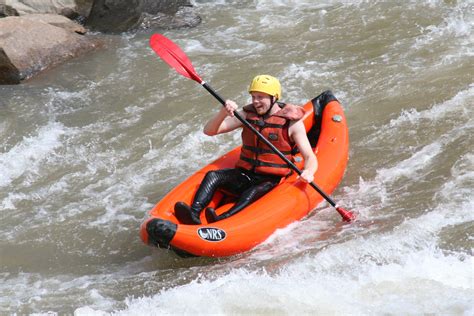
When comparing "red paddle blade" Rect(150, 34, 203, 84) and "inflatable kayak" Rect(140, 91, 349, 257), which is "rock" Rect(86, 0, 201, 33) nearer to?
"red paddle blade" Rect(150, 34, 203, 84)

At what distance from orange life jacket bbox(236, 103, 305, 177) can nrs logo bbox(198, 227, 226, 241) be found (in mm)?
749

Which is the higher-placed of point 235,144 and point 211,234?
point 211,234

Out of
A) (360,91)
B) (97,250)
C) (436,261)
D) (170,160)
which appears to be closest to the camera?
(436,261)

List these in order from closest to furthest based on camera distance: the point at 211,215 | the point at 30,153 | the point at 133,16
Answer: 1. the point at 211,215
2. the point at 30,153
3. the point at 133,16

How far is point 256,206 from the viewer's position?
4953mm

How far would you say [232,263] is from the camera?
15.5 feet

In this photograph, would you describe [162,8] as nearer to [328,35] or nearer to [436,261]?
[328,35]

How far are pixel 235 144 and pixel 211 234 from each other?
2207 mm

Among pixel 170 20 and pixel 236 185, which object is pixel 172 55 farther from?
pixel 170 20

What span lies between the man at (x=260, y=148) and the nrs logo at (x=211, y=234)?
370 millimetres

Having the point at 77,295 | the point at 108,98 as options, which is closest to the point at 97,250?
the point at 77,295

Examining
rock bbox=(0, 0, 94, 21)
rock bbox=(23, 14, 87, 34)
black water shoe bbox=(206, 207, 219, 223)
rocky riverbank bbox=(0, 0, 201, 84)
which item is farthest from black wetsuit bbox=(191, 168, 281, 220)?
rock bbox=(0, 0, 94, 21)

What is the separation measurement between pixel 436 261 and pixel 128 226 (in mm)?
2378

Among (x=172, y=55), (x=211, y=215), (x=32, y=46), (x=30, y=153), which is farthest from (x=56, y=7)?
(x=211, y=215)
